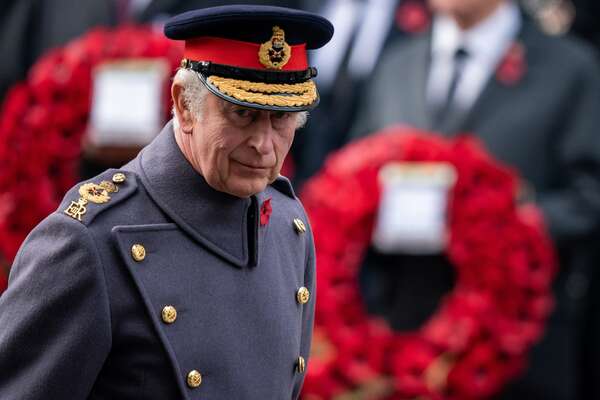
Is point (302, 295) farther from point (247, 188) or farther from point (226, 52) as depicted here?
point (226, 52)

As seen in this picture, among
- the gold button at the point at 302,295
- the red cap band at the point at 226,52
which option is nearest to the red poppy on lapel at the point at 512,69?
the gold button at the point at 302,295

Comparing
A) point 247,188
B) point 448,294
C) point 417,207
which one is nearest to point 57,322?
point 247,188

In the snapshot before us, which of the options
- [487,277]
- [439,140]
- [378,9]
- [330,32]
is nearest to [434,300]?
[487,277]

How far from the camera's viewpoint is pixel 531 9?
7.65m

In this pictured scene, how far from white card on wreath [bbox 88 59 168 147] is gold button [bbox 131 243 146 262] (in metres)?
2.36

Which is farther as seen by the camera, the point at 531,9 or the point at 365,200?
the point at 531,9

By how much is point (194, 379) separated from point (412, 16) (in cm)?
439

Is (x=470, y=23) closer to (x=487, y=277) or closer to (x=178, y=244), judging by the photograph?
(x=487, y=277)

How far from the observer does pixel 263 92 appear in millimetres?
3277

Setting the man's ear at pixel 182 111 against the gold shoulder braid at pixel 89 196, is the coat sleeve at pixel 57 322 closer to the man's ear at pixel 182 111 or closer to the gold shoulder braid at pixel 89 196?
the gold shoulder braid at pixel 89 196

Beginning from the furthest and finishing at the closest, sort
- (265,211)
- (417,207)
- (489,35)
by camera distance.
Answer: (489,35) → (417,207) → (265,211)

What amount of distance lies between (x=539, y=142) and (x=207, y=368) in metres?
3.31

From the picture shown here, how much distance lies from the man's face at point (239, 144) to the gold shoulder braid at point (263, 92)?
4 cm

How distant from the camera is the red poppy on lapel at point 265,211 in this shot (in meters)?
3.55
